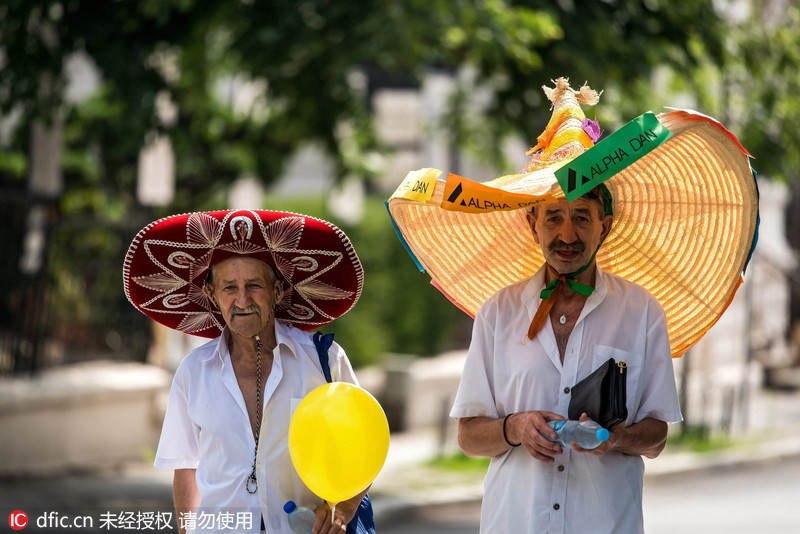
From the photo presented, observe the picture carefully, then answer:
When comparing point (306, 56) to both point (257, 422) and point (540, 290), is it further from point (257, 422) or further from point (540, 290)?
point (257, 422)

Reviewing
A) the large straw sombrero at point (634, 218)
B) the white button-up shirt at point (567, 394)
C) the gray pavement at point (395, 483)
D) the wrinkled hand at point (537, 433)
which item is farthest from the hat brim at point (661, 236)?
the gray pavement at point (395, 483)

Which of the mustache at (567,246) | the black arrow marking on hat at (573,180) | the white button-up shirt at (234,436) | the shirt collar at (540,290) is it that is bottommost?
the white button-up shirt at (234,436)

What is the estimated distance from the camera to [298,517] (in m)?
3.33

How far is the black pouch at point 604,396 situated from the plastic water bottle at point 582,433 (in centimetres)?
7

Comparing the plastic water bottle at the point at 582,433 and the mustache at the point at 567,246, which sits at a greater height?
the mustache at the point at 567,246

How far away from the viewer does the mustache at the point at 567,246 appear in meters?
3.51

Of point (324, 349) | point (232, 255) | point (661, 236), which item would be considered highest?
point (661, 236)

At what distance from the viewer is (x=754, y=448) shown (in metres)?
12.0

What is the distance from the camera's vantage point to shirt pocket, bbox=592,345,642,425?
→ 3412 millimetres

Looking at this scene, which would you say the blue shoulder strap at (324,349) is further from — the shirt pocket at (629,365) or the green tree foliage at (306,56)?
the green tree foliage at (306,56)

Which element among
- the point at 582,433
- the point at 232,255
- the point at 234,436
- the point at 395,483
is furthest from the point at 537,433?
the point at 395,483

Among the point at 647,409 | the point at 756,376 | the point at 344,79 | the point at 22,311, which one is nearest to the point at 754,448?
the point at 756,376

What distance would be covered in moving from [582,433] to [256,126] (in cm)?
874

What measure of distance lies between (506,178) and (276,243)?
761mm
